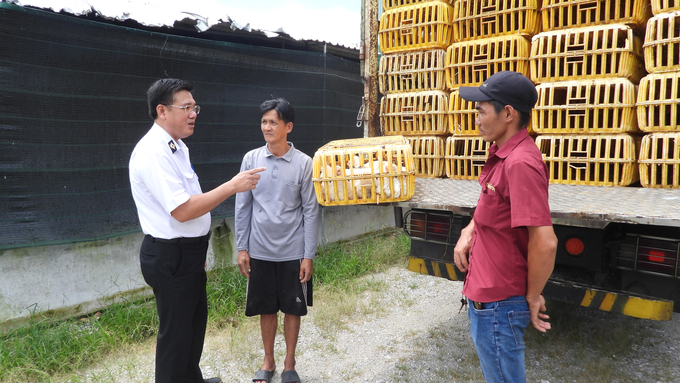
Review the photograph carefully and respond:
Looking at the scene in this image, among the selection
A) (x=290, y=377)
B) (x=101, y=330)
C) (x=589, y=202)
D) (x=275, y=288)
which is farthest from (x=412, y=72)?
(x=101, y=330)

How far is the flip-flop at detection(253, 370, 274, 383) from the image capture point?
9.77 ft

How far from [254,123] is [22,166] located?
2096 mm

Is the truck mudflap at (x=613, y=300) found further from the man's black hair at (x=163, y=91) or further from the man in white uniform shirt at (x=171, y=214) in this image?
the man's black hair at (x=163, y=91)

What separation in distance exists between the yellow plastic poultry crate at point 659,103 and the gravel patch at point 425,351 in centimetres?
172

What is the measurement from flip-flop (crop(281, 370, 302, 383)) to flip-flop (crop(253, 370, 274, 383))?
100mm

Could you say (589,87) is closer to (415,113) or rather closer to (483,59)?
(483,59)

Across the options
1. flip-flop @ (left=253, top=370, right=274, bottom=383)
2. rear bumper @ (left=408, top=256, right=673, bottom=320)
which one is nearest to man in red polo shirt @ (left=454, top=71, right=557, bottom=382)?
rear bumper @ (left=408, top=256, right=673, bottom=320)

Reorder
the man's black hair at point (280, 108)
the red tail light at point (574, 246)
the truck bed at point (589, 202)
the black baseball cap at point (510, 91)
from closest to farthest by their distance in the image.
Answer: the black baseball cap at point (510, 91) < the truck bed at point (589, 202) < the red tail light at point (574, 246) < the man's black hair at point (280, 108)

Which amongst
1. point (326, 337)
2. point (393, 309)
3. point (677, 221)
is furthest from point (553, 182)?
point (326, 337)

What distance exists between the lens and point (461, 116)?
377cm

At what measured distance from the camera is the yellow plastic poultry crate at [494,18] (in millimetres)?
3504

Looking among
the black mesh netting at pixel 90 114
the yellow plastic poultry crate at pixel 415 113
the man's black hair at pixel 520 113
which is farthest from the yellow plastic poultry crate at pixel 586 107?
the black mesh netting at pixel 90 114

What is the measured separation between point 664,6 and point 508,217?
7.73 ft

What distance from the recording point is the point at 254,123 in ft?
15.5
